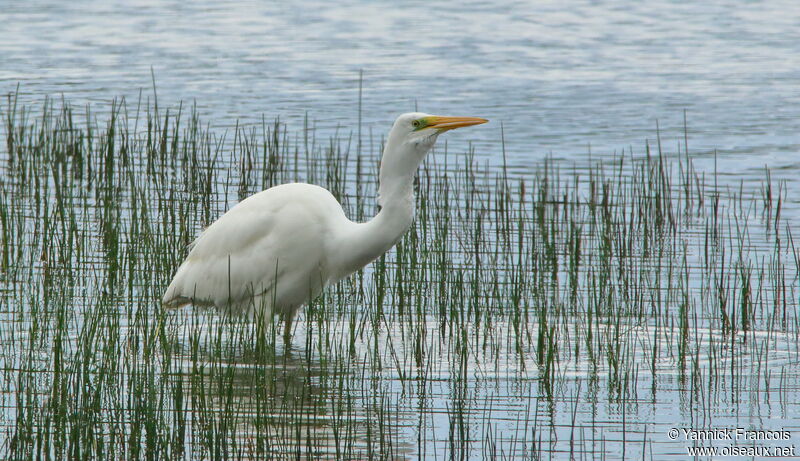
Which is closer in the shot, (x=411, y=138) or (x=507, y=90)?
(x=411, y=138)

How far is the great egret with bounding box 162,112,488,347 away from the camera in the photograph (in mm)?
7387

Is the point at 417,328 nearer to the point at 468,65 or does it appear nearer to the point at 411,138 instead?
the point at 411,138

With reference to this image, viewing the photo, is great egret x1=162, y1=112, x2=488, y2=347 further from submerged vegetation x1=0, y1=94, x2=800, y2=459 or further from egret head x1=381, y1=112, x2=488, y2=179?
submerged vegetation x1=0, y1=94, x2=800, y2=459

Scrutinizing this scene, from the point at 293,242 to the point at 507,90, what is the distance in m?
12.0

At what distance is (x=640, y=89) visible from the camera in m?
19.7

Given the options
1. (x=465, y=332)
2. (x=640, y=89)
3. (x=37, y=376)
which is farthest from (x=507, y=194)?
(x=640, y=89)

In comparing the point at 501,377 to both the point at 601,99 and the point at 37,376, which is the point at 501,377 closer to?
the point at 37,376

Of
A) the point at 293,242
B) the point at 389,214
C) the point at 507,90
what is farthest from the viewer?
the point at 507,90

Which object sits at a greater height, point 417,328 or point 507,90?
point 507,90

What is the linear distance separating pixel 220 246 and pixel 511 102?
10.8 metres

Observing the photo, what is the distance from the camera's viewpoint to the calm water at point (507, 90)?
638 cm

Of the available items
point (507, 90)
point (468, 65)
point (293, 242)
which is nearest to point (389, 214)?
point (293, 242)

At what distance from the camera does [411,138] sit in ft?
24.1

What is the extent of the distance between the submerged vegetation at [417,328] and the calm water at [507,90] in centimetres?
5
